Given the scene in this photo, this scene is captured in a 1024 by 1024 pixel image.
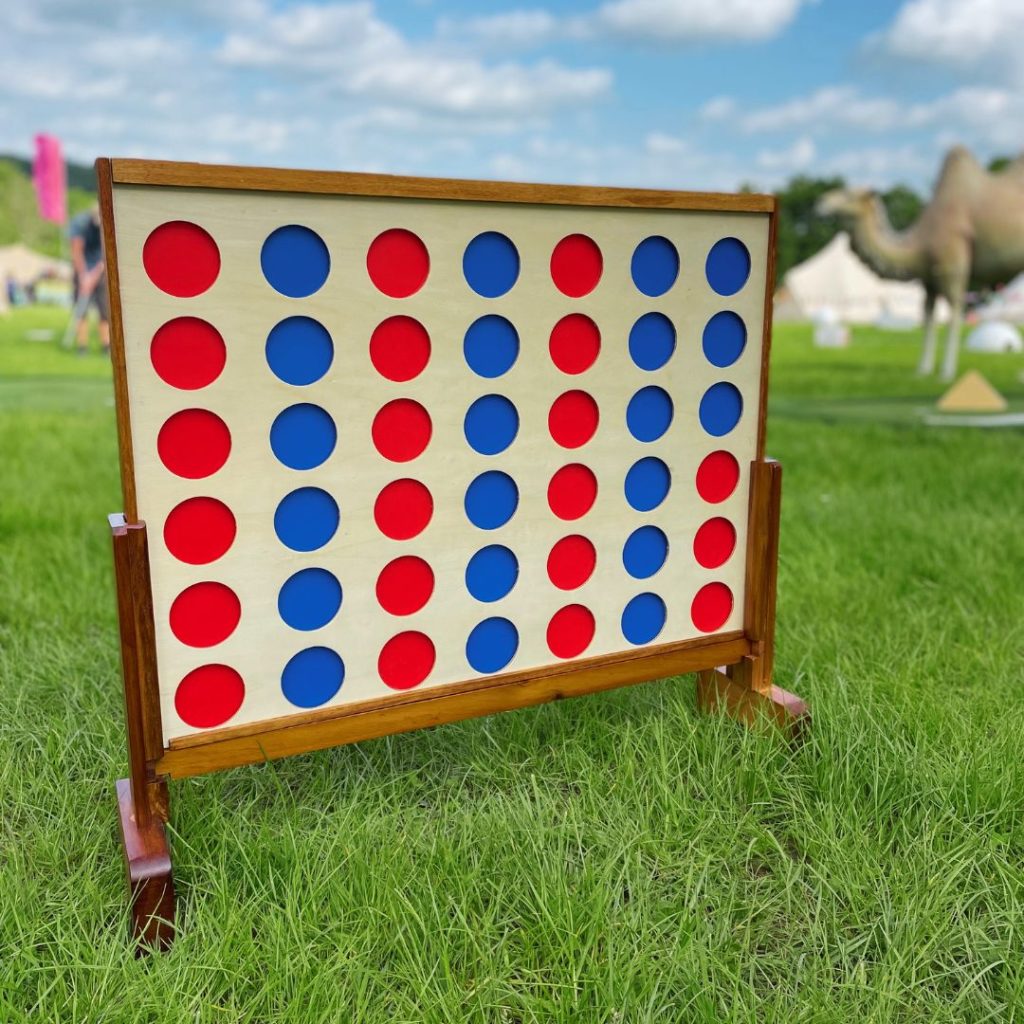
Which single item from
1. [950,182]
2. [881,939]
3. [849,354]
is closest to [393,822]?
[881,939]

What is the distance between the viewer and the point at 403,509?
1213 mm

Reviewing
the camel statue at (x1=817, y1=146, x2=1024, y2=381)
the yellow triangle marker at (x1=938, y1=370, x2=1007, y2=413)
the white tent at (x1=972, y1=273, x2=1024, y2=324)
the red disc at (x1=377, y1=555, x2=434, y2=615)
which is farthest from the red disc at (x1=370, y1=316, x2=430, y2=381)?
the white tent at (x1=972, y1=273, x2=1024, y2=324)

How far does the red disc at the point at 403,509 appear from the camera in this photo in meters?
1.20

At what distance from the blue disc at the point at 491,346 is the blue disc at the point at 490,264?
35 millimetres

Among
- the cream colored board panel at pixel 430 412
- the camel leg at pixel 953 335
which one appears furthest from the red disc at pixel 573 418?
the camel leg at pixel 953 335

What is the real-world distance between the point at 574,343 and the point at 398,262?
0.27 meters

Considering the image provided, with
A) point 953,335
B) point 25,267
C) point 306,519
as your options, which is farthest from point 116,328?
point 25,267

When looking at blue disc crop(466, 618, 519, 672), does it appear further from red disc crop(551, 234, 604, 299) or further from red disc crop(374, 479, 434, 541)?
red disc crop(551, 234, 604, 299)

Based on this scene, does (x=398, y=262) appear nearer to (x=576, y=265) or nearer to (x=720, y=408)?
(x=576, y=265)

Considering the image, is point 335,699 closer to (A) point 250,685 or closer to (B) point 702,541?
(A) point 250,685

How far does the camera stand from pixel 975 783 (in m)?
1.30

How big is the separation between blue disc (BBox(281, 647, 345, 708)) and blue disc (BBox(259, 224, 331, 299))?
446 millimetres

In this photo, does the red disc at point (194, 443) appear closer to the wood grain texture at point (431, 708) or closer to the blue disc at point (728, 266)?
the wood grain texture at point (431, 708)

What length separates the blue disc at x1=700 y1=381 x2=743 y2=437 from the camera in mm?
1404
